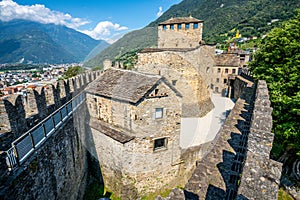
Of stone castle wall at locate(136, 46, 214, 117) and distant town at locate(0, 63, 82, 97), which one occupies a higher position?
stone castle wall at locate(136, 46, 214, 117)

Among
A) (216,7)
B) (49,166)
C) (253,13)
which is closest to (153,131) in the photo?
(49,166)

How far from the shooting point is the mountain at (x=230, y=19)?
83250 mm

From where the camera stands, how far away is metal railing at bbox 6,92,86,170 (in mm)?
4709

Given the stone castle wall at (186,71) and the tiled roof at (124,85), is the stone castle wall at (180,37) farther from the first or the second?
the tiled roof at (124,85)

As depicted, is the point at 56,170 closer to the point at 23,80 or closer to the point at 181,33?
the point at 181,33

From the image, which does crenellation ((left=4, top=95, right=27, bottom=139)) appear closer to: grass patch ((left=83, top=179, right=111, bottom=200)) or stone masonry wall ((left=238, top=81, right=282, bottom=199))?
stone masonry wall ((left=238, top=81, right=282, bottom=199))

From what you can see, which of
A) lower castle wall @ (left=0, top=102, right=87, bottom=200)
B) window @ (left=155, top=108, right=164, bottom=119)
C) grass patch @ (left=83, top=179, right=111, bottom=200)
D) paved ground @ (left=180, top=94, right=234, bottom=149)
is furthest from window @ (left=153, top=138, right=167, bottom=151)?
grass patch @ (left=83, top=179, right=111, bottom=200)

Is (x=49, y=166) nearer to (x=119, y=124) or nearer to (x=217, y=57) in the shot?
(x=119, y=124)

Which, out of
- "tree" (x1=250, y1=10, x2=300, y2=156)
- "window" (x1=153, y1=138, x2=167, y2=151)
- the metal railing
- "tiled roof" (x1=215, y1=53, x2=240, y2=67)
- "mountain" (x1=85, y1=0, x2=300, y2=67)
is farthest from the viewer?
"mountain" (x1=85, y1=0, x2=300, y2=67)

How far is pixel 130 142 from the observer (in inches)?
391

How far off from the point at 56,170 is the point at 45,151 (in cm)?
152

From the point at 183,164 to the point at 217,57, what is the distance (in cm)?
2335

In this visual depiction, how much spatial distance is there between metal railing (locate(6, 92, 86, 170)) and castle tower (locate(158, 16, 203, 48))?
17260 millimetres

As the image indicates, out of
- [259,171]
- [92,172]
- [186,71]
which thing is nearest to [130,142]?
[92,172]
